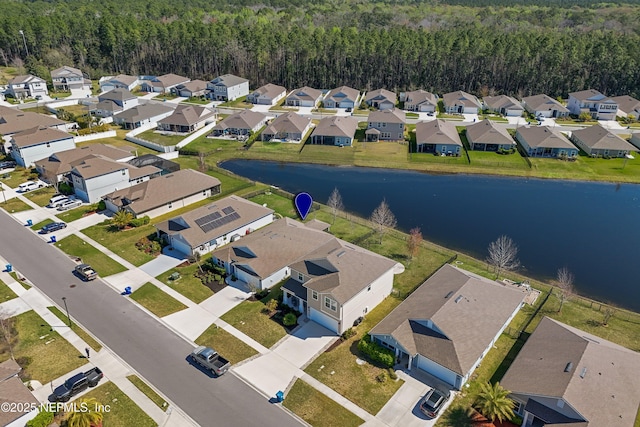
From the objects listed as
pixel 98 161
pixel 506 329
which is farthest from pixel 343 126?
pixel 506 329

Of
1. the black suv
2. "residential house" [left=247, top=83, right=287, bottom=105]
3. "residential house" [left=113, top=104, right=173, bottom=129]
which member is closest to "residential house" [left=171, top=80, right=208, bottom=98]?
"residential house" [left=247, top=83, right=287, bottom=105]

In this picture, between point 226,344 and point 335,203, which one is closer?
point 226,344

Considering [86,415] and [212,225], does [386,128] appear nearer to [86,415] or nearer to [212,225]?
[212,225]

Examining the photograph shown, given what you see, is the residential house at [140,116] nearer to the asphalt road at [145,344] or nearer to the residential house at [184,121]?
the residential house at [184,121]

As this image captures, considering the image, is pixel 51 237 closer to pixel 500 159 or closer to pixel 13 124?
pixel 13 124

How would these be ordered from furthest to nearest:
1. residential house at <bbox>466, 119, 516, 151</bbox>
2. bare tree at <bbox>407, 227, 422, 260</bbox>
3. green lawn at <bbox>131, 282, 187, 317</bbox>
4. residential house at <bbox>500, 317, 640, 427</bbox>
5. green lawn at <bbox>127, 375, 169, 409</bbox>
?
residential house at <bbox>466, 119, 516, 151</bbox> < bare tree at <bbox>407, 227, 422, 260</bbox> < green lawn at <bbox>131, 282, 187, 317</bbox> < green lawn at <bbox>127, 375, 169, 409</bbox> < residential house at <bbox>500, 317, 640, 427</bbox>

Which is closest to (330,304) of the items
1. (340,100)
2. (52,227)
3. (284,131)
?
(52,227)

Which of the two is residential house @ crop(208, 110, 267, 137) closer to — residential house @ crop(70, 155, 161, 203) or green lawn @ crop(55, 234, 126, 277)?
residential house @ crop(70, 155, 161, 203)
